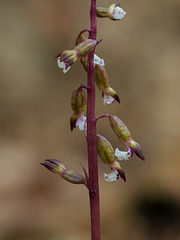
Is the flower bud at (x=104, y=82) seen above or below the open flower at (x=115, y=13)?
below

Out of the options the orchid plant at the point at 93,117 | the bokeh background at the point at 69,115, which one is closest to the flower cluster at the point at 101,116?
the orchid plant at the point at 93,117

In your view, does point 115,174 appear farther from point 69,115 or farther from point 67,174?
point 69,115

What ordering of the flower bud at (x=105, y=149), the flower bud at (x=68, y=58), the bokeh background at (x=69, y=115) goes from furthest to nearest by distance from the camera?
the bokeh background at (x=69, y=115) < the flower bud at (x=105, y=149) < the flower bud at (x=68, y=58)

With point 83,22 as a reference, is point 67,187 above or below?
below

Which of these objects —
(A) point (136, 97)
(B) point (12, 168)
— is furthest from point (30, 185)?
(A) point (136, 97)

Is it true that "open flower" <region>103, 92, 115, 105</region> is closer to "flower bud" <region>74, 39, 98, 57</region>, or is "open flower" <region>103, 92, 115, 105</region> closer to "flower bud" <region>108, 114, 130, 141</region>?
"flower bud" <region>108, 114, 130, 141</region>

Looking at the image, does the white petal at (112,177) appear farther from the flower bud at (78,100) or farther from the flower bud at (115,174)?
the flower bud at (78,100)

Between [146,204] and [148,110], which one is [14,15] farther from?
[146,204]
